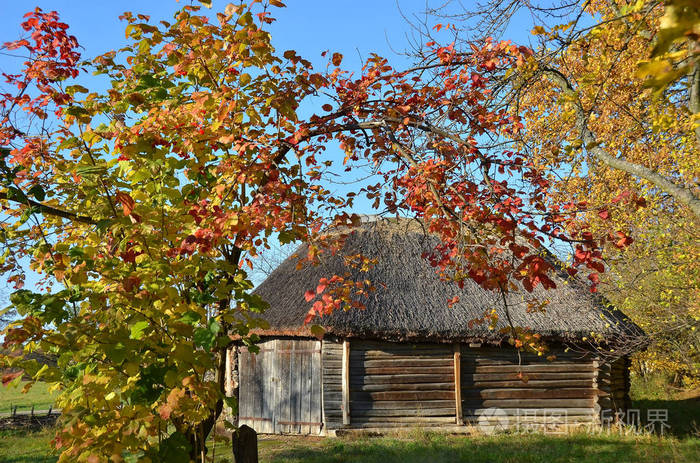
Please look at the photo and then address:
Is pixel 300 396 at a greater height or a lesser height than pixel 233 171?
lesser

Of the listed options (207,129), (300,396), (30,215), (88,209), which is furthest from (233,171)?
(300,396)

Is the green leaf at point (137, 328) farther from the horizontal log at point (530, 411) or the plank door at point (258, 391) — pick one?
the horizontal log at point (530, 411)

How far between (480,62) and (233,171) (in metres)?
2.98

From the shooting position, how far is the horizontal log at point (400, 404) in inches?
493

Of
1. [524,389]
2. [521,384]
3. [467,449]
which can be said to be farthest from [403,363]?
[524,389]

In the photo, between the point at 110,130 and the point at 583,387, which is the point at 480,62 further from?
the point at 583,387

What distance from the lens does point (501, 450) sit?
34.3 feet

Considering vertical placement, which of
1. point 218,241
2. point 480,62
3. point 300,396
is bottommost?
point 300,396

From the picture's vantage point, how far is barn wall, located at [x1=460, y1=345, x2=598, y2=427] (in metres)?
12.8

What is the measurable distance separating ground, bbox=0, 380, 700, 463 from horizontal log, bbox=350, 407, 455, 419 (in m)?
0.45

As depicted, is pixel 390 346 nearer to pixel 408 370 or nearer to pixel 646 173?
pixel 408 370

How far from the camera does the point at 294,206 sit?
399cm

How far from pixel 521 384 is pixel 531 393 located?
1.23 feet

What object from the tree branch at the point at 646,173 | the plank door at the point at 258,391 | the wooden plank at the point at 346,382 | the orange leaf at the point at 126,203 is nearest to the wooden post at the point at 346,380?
the wooden plank at the point at 346,382
